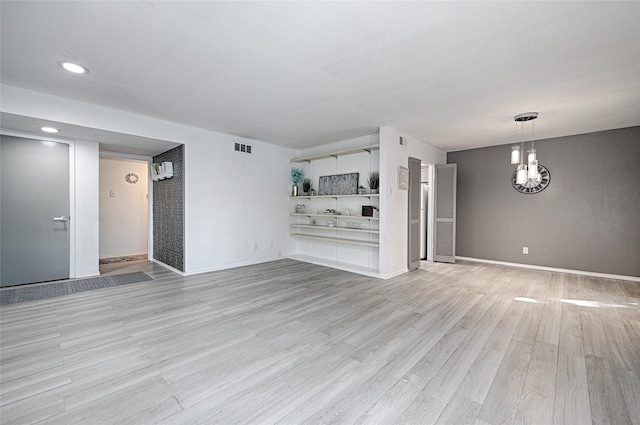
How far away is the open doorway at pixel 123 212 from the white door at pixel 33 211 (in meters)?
1.49

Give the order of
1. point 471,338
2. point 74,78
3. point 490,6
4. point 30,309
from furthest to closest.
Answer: point 30,309 → point 74,78 → point 471,338 → point 490,6

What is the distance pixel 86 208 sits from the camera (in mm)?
4586

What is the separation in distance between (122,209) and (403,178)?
21.1 ft

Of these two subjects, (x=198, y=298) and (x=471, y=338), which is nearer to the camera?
(x=471, y=338)

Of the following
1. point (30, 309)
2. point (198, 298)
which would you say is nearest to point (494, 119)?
point (198, 298)

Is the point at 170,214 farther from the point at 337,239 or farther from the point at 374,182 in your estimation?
the point at 374,182

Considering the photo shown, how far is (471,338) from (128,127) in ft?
16.9

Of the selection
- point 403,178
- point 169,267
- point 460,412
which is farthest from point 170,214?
point 460,412

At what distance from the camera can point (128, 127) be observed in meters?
4.04

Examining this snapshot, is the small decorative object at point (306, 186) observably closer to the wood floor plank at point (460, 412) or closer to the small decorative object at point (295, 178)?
the small decorative object at point (295, 178)

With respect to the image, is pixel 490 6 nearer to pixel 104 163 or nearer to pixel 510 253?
pixel 510 253

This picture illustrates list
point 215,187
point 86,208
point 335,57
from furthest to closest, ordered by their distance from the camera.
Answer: point 215,187
point 86,208
point 335,57

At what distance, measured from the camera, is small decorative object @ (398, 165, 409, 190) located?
4918 millimetres

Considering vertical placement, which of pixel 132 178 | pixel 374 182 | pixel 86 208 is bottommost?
pixel 86 208
